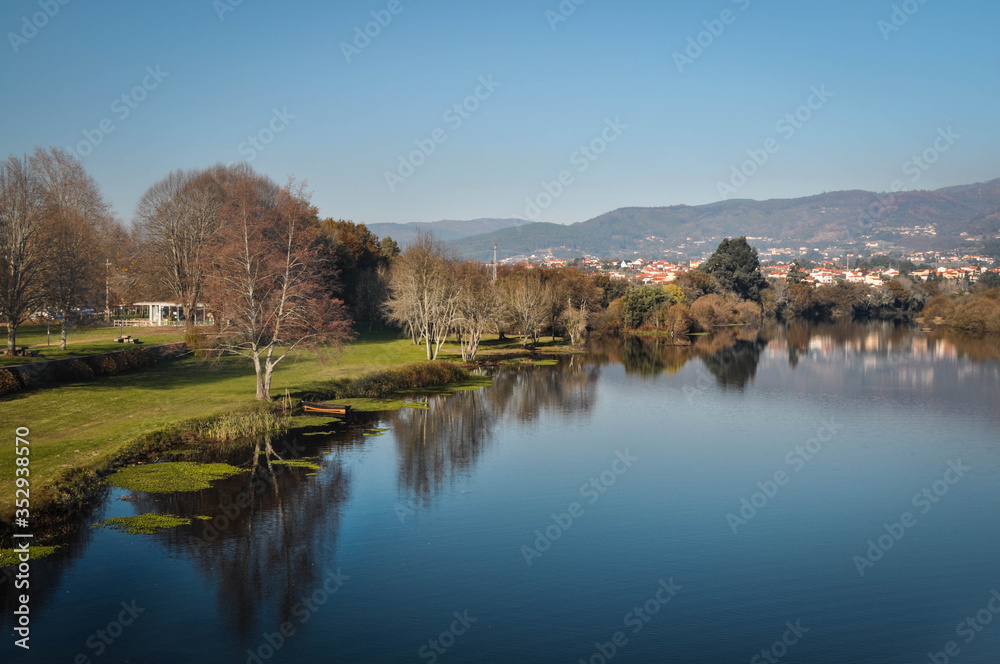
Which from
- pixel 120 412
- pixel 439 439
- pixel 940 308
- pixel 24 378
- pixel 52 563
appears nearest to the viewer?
pixel 52 563

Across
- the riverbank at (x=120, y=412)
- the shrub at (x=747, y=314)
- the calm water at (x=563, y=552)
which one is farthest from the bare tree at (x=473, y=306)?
the shrub at (x=747, y=314)

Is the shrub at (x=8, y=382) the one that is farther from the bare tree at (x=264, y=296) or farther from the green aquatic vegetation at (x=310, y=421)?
the green aquatic vegetation at (x=310, y=421)

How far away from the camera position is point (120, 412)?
97.5ft

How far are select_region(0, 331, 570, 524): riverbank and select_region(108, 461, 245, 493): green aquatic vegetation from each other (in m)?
0.67

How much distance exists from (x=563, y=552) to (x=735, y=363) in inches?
1754

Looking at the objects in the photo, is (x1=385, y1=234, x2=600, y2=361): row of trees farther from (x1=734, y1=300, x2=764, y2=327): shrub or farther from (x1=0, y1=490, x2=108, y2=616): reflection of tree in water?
(x1=734, y1=300, x2=764, y2=327): shrub

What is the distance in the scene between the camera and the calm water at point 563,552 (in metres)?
15.0

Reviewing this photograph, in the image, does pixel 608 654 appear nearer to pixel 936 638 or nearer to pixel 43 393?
pixel 936 638

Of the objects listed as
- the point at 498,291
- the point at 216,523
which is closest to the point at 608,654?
the point at 216,523

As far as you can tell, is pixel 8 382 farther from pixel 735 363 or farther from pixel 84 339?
pixel 735 363

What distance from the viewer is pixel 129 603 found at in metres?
15.7

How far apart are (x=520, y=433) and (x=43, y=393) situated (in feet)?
66.4

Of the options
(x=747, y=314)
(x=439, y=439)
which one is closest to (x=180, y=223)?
(x=439, y=439)

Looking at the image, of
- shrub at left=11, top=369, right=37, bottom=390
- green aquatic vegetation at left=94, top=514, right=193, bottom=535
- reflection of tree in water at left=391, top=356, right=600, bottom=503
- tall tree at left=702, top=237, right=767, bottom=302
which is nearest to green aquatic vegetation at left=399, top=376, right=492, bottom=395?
reflection of tree in water at left=391, top=356, right=600, bottom=503
